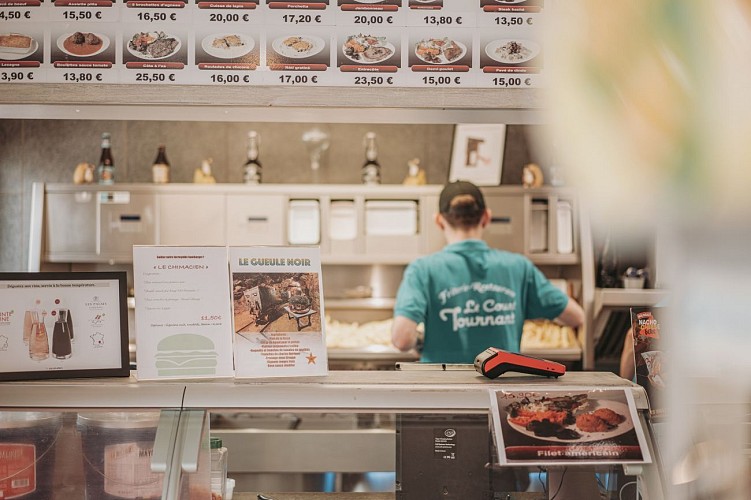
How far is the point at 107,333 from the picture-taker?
1.74 meters

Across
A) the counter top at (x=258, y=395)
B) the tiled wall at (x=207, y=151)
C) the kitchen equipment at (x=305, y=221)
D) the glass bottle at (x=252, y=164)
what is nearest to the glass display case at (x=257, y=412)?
the counter top at (x=258, y=395)

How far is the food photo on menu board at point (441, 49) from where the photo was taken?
74.8 inches

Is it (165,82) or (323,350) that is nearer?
(323,350)

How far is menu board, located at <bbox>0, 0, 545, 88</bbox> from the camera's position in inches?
74.2

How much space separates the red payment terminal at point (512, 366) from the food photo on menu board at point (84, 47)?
46.7 inches

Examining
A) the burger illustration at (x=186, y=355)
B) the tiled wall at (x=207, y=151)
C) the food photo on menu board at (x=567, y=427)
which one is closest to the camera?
the food photo on menu board at (x=567, y=427)

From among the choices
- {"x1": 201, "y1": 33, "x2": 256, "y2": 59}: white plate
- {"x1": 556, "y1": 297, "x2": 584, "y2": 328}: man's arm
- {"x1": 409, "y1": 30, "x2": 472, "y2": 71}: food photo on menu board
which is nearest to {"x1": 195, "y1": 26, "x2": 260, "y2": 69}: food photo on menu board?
{"x1": 201, "y1": 33, "x2": 256, "y2": 59}: white plate

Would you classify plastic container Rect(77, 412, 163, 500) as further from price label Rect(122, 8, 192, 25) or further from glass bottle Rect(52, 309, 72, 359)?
price label Rect(122, 8, 192, 25)

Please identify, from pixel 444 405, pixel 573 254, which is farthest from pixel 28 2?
pixel 573 254

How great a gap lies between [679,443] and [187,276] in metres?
1.17

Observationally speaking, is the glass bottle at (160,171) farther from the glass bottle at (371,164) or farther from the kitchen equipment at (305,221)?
the glass bottle at (371,164)

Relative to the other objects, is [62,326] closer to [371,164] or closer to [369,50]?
[369,50]

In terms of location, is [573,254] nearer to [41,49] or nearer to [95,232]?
[95,232]

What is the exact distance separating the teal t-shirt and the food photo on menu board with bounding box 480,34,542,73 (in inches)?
46.7
